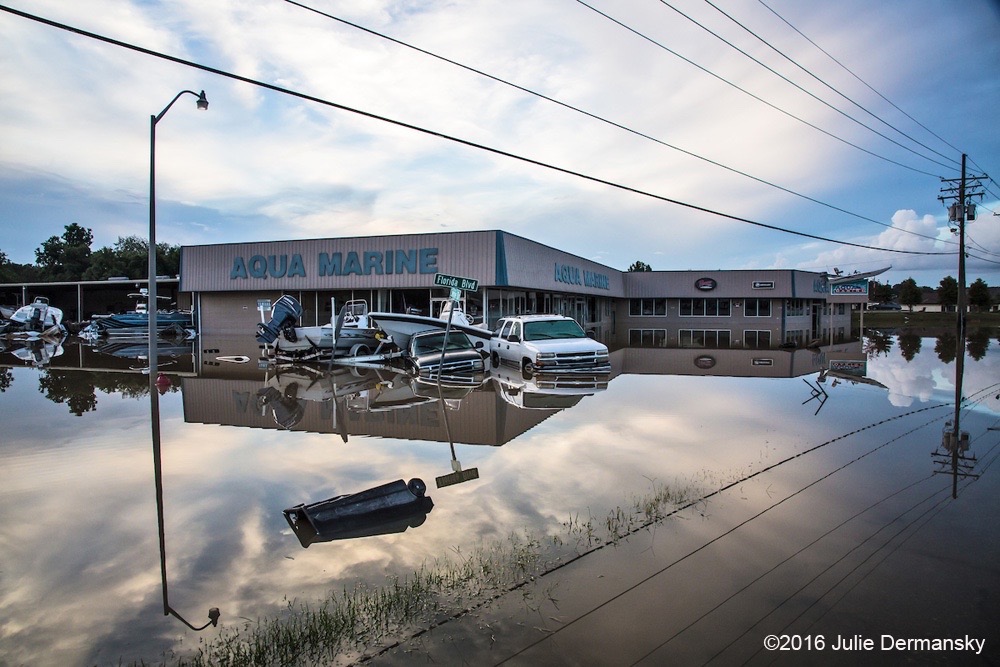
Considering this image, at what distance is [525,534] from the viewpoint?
5266mm

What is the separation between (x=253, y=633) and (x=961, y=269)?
148 feet

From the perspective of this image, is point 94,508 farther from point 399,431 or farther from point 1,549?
point 399,431

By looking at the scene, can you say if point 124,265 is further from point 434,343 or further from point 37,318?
point 434,343

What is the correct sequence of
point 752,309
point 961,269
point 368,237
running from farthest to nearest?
point 752,309 < point 961,269 < point 368,237

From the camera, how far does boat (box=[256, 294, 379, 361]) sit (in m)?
22.0

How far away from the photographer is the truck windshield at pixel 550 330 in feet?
61.2

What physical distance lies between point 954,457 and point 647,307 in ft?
154

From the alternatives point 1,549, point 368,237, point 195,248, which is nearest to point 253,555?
point 1,549

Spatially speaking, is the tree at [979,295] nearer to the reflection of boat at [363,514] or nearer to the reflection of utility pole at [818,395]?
the reflection of utility pole at [818,395]

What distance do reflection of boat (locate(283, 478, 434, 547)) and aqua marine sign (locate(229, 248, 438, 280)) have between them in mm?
24720

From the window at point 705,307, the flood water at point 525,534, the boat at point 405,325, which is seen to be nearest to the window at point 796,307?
the window at point 705,307

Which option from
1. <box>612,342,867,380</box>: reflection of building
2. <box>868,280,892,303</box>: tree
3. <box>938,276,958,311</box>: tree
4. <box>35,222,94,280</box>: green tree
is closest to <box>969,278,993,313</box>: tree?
<box>938,276,958,311</box>: tree

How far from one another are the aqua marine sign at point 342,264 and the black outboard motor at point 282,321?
9.32 metres

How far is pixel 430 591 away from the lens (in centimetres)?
424
